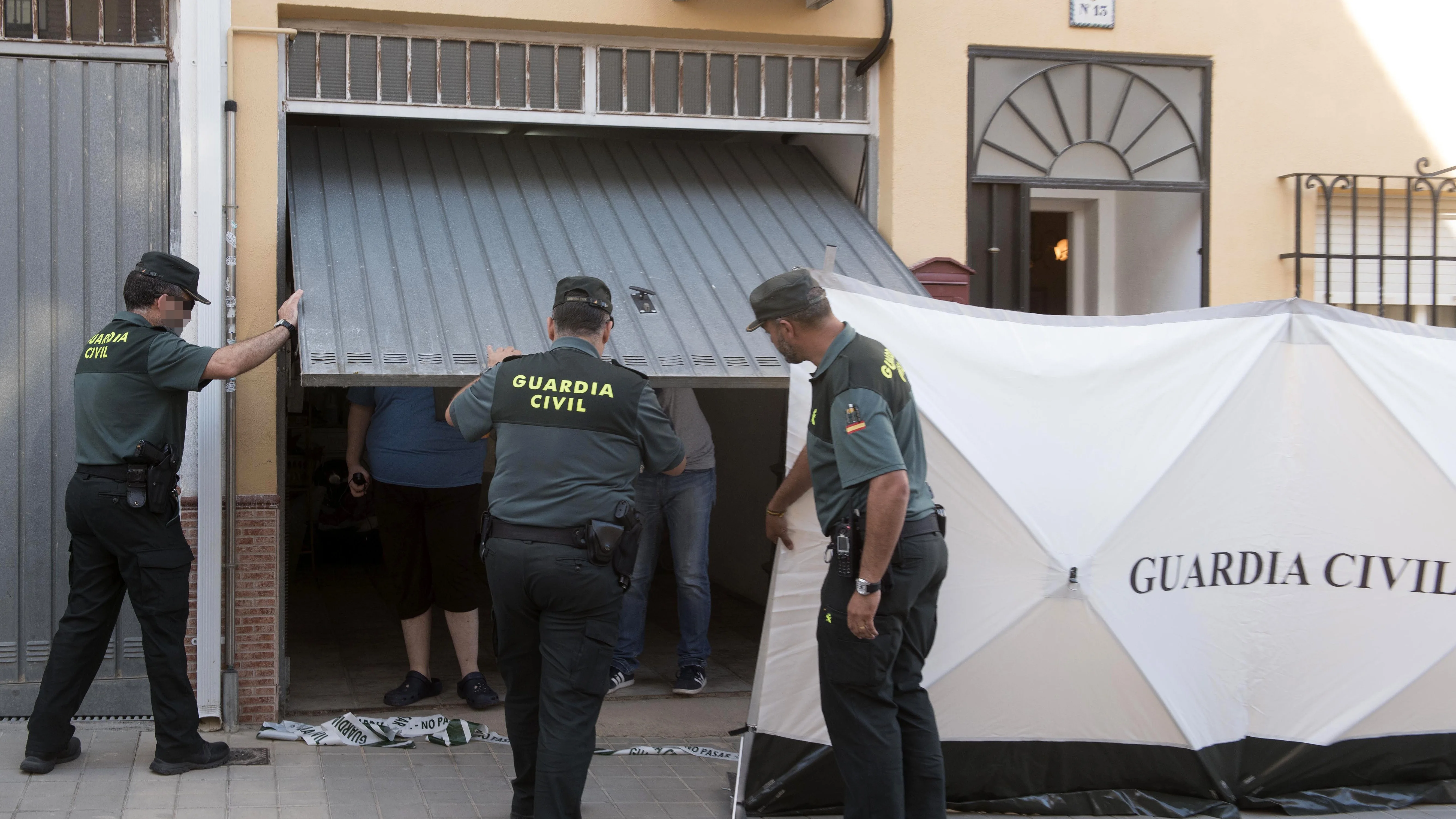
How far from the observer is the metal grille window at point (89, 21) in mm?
5500

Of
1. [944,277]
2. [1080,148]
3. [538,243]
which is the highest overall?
[1080,148]

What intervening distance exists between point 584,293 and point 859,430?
1.11 m

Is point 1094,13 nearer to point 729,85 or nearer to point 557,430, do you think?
point 729,85

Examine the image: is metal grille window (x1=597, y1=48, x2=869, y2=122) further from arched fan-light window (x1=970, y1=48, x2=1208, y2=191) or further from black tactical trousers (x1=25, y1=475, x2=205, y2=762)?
black tactical trousers (x1=25, y1=475, x2=205, y2=762)

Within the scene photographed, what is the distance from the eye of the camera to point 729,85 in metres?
6.68

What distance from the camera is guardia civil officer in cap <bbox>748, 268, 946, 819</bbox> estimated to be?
395cm

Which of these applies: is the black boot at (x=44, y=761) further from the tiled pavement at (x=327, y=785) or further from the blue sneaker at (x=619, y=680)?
the blue sneaker at (x=619, y=680)

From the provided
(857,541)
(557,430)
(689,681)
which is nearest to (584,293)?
(557,430)

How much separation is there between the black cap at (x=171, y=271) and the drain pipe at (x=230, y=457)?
61cm

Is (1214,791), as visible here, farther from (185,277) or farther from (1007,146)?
(185,277)

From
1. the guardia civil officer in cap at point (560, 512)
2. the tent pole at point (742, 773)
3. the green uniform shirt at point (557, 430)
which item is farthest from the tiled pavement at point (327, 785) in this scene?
the green uniform shirt at point (557, 430)

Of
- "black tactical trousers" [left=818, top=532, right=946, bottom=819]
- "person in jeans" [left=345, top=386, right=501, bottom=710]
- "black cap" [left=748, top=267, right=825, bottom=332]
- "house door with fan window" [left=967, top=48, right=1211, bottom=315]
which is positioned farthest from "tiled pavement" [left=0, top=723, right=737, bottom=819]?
"house door with fan window" [left=967, top=48, right=1211, bottom=315]

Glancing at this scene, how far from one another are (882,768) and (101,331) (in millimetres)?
3400

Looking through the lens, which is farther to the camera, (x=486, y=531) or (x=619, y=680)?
(x=619, y=680)
